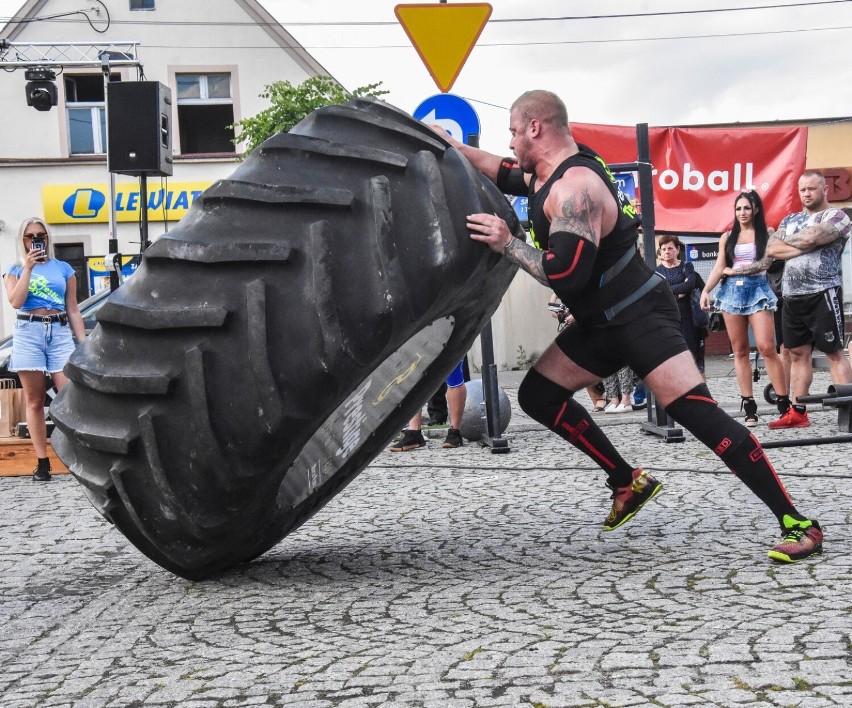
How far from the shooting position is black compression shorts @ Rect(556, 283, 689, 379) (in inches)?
170

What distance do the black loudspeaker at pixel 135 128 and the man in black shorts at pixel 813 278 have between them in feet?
22.8

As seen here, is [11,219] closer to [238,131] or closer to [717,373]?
[238,131]

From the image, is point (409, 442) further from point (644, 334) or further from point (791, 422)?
point (644, 334)

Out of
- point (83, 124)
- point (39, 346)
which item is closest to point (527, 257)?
point (39, 346)

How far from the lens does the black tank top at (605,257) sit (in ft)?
13.9

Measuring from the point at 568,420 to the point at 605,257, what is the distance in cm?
79

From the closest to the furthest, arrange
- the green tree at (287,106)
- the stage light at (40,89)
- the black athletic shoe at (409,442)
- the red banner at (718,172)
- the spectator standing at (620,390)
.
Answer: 1. the black athletic shoe at (409,442)
2. the red banner at (718,172)
3. the spectator standing at (620,390)
4. the stage light at (40,89)
5. the green tree at (287,106)

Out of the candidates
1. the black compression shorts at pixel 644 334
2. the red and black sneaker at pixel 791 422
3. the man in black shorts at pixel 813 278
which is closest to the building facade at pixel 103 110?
the man in black shorts at pixel 813 278

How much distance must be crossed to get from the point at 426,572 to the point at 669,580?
2.94 ft

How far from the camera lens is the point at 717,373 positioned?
55.8 feet

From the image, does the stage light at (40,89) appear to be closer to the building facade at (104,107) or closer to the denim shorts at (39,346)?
the building facade at (104,107)

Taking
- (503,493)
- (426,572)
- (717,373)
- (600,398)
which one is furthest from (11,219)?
(426,572)

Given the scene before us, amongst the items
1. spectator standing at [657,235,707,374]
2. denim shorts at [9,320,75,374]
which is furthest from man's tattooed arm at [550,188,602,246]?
spectator standing at [657,235,707,374]

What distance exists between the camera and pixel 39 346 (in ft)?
27.9
